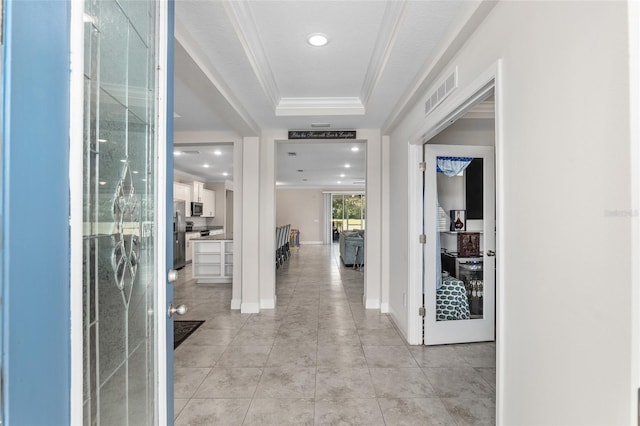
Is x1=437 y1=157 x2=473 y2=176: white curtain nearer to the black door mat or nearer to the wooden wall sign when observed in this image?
the wooden wall sign

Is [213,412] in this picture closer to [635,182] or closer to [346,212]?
[635,182]

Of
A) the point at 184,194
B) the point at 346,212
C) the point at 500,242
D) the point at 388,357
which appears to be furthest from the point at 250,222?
the point at 346,212

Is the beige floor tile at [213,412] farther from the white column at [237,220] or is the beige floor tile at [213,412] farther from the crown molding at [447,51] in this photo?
the crown molding at [447,51]

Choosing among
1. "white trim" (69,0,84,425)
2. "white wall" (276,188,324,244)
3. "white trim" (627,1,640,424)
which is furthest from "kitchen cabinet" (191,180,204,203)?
"white trim" (627,1,640,424)

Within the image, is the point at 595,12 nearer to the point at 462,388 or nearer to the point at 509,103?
the point at 509,103

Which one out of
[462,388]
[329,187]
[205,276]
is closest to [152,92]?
[462,388]

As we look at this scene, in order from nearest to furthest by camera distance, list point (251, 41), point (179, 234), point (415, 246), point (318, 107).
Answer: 1. point (251, 41)
2. point (415, 246)
3. point (318, 107)
4. point (179, 234)

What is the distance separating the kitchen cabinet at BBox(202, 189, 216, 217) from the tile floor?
566 cm

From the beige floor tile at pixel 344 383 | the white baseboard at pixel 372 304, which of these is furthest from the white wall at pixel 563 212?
the white baseboard at pixel 372 304

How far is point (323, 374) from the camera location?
2.53m

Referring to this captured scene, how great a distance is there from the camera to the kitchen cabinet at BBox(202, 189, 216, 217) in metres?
9.36

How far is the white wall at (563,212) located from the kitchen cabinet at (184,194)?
7.27 m

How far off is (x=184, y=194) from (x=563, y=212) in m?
8.08

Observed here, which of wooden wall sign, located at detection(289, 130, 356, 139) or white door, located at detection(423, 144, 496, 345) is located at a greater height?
wooden wall sign, located at detection(289, 130, 356, 139)
